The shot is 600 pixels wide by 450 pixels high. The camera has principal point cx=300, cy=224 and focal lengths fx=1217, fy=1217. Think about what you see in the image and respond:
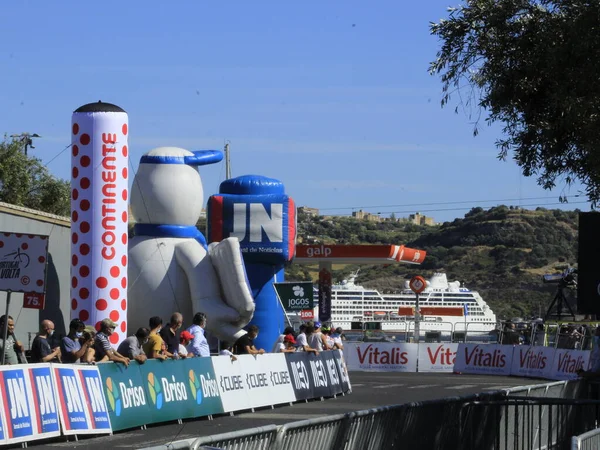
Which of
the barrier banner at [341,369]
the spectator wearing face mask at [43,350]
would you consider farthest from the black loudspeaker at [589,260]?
the barrier banner at [341,369]

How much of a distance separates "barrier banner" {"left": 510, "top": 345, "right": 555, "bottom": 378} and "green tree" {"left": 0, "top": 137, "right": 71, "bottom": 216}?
20.1 m

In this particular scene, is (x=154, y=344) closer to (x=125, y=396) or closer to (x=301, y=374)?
(x=125, y=396)

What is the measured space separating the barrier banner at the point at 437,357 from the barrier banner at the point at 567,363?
4815 mm

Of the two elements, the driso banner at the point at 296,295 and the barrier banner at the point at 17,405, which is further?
the driso banner at the point at 296,295

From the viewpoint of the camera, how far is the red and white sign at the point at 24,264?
18.7m

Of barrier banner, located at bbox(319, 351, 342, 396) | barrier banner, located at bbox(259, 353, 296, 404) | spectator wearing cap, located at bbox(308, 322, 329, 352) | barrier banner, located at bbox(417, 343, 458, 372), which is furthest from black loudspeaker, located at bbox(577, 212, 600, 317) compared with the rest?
barrier banner, located at bbox(417, 343, 458, 372)

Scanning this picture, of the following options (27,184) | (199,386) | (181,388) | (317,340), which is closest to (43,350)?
(181,388)

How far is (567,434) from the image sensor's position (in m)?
13.1

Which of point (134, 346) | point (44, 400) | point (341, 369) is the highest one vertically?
point (134, 346)

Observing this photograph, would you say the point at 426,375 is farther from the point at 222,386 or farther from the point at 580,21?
the point at 580,21

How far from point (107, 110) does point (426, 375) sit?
13.5 metres

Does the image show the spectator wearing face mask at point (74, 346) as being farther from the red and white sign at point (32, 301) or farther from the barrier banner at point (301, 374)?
the barrier banner at point (301, 374)

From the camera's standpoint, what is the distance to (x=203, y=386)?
60.5ft

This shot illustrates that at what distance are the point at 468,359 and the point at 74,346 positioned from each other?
71.8 feet
